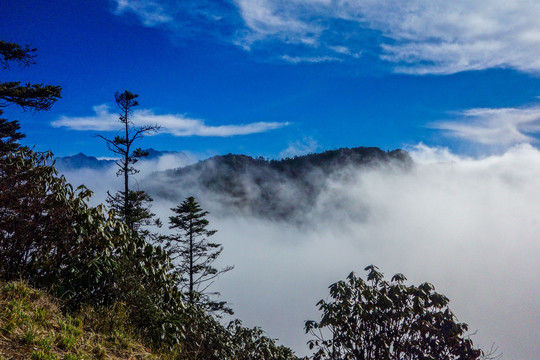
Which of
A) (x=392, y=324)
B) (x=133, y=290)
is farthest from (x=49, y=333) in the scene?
(x=392, y=324)

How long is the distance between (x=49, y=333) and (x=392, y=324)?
16.3 feet

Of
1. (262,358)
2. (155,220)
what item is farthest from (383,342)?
(155,220)

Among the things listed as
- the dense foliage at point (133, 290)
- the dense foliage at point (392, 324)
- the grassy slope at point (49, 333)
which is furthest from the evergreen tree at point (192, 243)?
the grassy slope at point (49, 333)

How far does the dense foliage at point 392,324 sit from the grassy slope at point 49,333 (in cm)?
316

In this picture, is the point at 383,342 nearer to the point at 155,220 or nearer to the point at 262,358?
the point at 262,358

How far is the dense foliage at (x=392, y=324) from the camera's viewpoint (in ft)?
17.8

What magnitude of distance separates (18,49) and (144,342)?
14733 mm

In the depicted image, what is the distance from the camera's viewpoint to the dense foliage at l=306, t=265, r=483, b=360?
5418 millimetres

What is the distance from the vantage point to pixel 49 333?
11.5 ft

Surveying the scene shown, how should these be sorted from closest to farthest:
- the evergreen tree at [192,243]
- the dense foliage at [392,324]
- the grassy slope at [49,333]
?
the grassy slope at [49,333], the dense foliage at [392,324], the evergreen tree at [192,243]

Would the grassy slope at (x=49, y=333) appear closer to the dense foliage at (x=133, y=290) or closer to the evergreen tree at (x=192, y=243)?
the dense foliage at (x=133, y=290)

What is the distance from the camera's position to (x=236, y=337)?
704 centimetres

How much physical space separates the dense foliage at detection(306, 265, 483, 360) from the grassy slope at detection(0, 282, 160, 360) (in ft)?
10.4

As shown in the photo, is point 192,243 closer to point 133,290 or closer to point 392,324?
point 133,290
